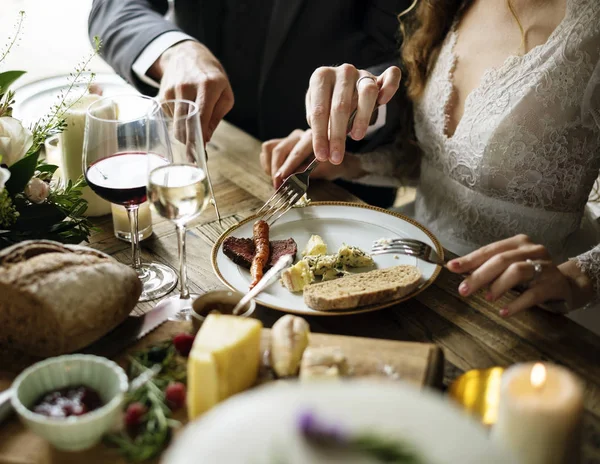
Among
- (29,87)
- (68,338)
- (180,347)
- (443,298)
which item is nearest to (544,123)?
(443,298)

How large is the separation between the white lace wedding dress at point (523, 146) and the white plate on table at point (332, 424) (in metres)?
0.84

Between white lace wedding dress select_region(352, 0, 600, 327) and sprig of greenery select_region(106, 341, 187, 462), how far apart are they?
89cm

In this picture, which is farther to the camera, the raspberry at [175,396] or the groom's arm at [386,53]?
the groom's arm at [386,53]

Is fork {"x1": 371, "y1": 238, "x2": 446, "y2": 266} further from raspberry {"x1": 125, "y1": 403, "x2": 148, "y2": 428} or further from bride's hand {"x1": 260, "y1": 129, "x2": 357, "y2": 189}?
raspberry {"x1": 125, "y1": 403, "x2": 148, "y2": 428}

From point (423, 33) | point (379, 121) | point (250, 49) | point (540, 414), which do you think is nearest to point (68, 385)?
point (540, 414)

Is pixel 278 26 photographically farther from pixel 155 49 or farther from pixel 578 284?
pixel 578 284

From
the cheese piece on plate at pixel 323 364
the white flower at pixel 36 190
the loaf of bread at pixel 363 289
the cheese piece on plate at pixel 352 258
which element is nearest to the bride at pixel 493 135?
the loaf of bread at pixel 363 289

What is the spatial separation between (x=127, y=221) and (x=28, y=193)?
0.84 ft

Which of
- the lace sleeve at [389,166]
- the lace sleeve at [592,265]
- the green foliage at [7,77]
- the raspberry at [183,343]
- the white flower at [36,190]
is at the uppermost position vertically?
the green foliage at [7,77]

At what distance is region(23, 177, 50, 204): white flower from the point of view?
3.96ft

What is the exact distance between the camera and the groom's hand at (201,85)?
1.58 meters

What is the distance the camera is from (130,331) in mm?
1055

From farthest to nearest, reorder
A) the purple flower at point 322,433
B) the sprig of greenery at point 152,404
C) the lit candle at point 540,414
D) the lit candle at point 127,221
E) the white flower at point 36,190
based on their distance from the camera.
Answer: the lit candle at point 127,221, the white flower at point 36,190, the sprig of greenery at point 152,404, the lit candle at point 540,414, the purple flower at point 322,433

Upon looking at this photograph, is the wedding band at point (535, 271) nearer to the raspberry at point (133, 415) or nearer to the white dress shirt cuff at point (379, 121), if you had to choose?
the raspberry at point (133, 415)
